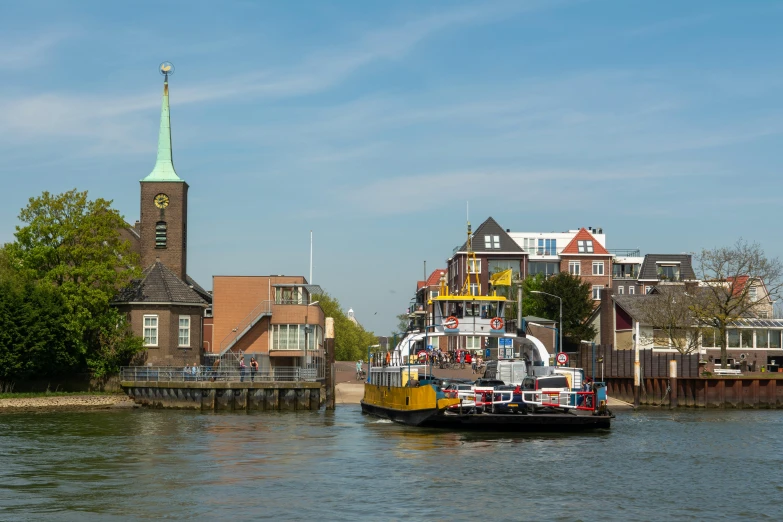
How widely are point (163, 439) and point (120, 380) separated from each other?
25368 millimetres

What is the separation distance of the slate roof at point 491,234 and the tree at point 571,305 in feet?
24.0

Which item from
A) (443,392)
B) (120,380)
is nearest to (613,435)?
(443,392)

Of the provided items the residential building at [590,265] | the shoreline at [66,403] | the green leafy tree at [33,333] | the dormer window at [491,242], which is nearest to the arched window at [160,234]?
the green leafy tree at [33,333]

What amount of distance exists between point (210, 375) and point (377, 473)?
31.9 metres

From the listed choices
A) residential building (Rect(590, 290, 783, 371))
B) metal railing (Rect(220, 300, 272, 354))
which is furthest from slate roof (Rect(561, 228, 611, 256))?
metal railing (Rect(220, 300, 272, 354))

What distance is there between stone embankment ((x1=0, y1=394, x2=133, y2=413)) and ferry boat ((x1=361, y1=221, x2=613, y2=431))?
651 inches

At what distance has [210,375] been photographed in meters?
65.1

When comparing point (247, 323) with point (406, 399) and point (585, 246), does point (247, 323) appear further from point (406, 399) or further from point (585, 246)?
point (585, 246)

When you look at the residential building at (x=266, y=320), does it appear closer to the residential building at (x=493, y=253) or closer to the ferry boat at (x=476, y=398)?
the ferry boat at (x=476, y=398)

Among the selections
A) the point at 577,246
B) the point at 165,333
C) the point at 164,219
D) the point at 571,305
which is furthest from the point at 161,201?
the point at 577,246

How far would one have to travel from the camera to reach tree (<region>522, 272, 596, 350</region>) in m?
111

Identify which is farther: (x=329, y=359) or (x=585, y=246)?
(x=585, y=246)

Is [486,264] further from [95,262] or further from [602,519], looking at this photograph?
[602,519]

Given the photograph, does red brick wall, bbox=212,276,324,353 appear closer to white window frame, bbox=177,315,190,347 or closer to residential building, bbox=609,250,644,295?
white window frame, bbox=177,315,190,347
